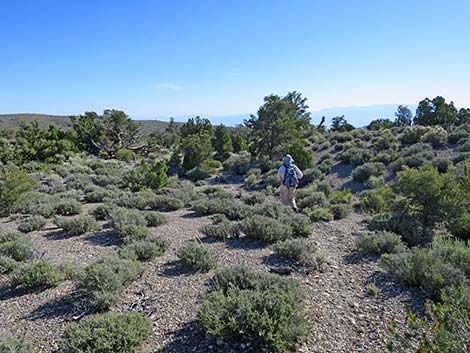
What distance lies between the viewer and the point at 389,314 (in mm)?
4734

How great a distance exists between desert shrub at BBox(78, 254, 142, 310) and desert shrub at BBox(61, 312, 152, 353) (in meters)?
0.66

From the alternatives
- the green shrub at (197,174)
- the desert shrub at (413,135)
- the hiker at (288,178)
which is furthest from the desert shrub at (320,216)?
the desert shrub at (413,135)

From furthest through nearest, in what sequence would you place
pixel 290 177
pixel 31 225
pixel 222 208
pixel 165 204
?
pixel 165 204
pixel 290 177
pixel 222 208
pixel 31 225

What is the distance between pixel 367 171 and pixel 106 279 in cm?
1766

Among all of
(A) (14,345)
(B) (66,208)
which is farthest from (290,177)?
(A) (14,345)

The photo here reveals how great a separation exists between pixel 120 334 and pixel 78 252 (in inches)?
159

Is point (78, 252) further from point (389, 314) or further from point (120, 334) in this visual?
point (389, 314)

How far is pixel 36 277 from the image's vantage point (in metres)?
5.61

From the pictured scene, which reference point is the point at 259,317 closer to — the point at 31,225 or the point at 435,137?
the point at 31,225

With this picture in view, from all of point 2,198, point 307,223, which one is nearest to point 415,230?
point 307,223

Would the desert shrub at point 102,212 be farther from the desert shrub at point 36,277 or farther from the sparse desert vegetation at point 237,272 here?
the desert shrub at point 36,277

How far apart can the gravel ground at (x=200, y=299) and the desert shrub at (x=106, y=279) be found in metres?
0.18

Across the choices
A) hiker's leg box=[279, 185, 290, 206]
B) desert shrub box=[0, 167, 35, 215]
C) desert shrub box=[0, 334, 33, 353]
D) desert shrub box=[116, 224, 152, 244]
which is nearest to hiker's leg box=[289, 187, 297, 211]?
hiker's leg box=[279, 185, 290, 206]

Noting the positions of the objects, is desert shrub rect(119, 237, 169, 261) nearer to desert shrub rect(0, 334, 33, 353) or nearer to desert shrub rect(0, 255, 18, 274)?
desert shrub rect(0, 255, 18, 274)
